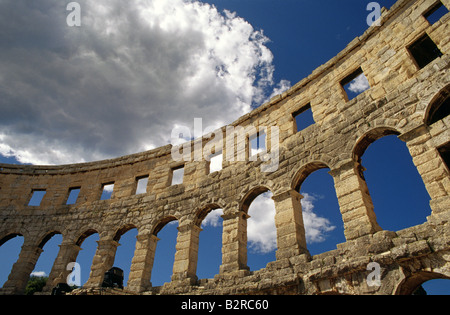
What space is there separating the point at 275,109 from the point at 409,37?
14.8 feet

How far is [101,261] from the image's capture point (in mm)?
10750

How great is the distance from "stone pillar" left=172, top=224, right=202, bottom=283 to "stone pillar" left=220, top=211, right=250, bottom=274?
1.25m

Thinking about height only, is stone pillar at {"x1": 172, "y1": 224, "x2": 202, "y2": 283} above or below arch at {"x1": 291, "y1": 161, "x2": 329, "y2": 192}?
below

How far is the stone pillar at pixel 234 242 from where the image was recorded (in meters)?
8.31

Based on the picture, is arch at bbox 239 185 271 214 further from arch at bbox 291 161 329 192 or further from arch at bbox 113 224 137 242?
arch at bbox 113 224 137 242

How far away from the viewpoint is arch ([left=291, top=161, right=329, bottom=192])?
8.40 metres

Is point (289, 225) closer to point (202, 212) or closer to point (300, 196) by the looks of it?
point (300, 196)

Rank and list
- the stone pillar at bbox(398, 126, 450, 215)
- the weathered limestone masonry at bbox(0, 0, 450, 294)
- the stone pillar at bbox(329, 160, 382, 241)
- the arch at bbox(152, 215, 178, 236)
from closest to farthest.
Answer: the stone pillar at bbox(398, 126, 450, 215)
the weathered limestone masonry at bbox(0, 0, 450, 294)
the stone pillar at bbox(329, 160, 382, 241)
the arch at bbox(152, 215, 178, 236)

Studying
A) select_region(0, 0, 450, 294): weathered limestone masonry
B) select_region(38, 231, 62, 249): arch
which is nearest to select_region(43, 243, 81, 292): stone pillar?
select_region(0, 0, 450, 294): weathered limestone masonry

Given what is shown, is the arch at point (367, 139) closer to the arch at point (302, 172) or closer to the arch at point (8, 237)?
the arch at point (302, 172)

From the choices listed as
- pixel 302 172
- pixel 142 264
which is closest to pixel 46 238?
pixel 142 264

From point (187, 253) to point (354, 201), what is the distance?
5296 mm
